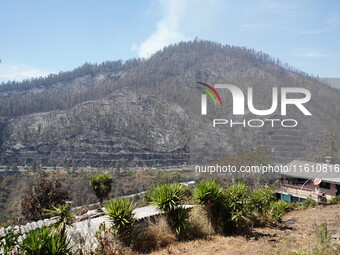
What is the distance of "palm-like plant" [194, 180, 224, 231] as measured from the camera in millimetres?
8125

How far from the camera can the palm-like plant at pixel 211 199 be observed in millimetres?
8125

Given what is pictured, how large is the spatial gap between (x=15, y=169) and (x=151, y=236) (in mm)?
100504

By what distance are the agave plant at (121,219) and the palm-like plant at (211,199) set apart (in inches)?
81.5

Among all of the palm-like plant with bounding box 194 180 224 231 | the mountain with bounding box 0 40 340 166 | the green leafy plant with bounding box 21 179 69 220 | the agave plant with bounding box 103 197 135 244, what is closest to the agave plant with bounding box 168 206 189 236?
the palm-like plant with bounding box 194 180 224 231

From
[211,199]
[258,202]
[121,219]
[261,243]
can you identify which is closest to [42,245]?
[121,219]

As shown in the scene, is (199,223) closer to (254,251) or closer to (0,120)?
(254,251)

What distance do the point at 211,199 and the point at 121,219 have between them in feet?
8.66

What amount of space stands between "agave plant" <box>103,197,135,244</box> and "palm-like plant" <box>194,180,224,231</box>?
2071mm

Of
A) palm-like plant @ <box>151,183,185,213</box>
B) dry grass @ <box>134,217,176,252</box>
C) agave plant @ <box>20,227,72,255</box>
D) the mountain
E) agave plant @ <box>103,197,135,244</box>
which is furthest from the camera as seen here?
the mountain

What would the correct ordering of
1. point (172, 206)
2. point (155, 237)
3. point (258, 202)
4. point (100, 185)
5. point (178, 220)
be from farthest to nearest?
point (100, 185) → point (258, 202) → point (178, 220) → point (172, 206) → point (155, 237)

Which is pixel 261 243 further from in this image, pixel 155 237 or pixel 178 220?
pixel 155 237

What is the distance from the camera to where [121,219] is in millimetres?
6832

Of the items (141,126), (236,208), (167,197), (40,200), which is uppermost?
(141,126)

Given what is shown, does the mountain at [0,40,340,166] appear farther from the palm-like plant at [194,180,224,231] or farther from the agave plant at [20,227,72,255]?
the agave plant at [20,227,72,255]
